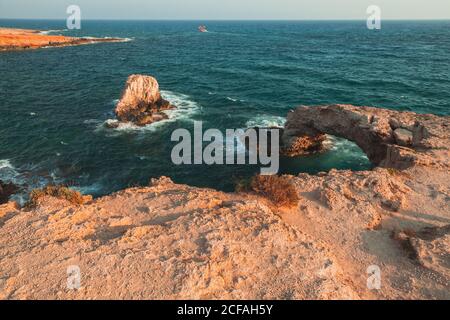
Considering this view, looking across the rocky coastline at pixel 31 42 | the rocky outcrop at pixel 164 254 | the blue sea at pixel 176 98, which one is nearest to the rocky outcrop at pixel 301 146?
the blue sea at pixel 176 98

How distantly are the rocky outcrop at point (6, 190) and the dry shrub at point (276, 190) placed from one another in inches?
828

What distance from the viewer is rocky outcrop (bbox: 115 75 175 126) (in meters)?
41.2

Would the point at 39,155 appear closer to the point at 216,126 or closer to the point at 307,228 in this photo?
the point at 216,126

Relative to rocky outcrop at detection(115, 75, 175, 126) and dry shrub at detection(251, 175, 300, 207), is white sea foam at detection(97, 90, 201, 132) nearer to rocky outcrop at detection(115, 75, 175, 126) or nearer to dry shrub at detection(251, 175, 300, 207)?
rocky outcrop at detection(115, 75, 175, 126)

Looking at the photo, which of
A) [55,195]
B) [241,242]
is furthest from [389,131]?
[55,195]

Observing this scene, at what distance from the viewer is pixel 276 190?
16844mm

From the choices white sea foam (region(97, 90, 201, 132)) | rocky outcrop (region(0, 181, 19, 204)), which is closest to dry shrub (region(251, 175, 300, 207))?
rocky outcrop (region(0, 181, 19, 204))

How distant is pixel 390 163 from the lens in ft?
75.2

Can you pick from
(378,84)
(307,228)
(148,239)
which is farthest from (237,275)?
(378,84)

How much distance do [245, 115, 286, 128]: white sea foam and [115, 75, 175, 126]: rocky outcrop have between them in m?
11.3

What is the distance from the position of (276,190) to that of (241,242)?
17.0 feet

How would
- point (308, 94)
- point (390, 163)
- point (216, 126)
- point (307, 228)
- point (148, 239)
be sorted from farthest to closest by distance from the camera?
point (308, 94)
point (216, 126)
point (390, 163)
point (307, 228)
point (148, 239)
